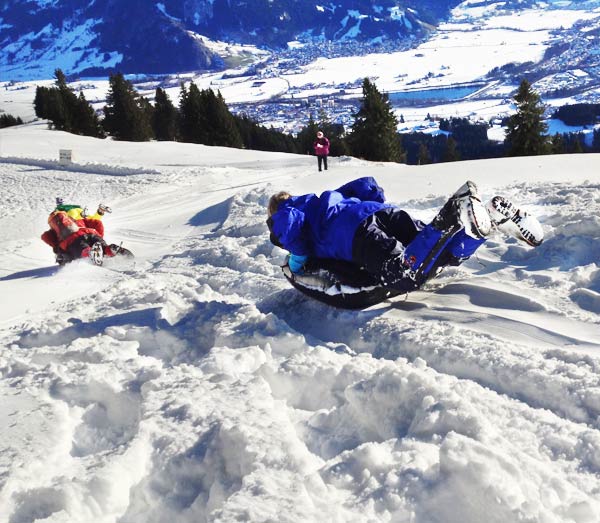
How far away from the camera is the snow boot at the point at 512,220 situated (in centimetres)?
407

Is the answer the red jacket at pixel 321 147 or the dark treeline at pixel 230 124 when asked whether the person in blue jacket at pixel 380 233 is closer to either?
the red jacket at pixel 321 147

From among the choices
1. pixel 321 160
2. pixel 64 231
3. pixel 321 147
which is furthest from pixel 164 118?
pixel 64 231

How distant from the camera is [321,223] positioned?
4.47 meters

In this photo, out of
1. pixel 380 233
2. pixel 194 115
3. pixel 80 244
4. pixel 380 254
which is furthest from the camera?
pixel 194 115

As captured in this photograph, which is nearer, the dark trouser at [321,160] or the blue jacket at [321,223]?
the blue jacket at [321,223]

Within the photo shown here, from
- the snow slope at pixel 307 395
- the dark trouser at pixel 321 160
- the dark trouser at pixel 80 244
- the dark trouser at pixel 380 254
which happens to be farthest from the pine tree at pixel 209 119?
the dark trouser at pixel 380 254

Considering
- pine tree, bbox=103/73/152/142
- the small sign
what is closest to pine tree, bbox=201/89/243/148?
pine tree, bbox=103/73/152/142

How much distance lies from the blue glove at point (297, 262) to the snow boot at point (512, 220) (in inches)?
59.9

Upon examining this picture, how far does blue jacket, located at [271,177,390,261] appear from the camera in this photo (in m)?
4.33

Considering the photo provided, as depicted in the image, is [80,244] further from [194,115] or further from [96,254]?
[194,115]

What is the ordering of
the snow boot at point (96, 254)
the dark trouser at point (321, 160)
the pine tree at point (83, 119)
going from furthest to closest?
the pine tree at point (83, 119), the dark trouser at point (321, 160), the snow boot at point (96, 254)

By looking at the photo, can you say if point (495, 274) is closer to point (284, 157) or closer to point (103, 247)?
point (103, 247)

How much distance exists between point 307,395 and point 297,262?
1.73 m

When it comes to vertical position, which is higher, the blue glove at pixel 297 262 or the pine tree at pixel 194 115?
the pine tree at pixel 194 115
